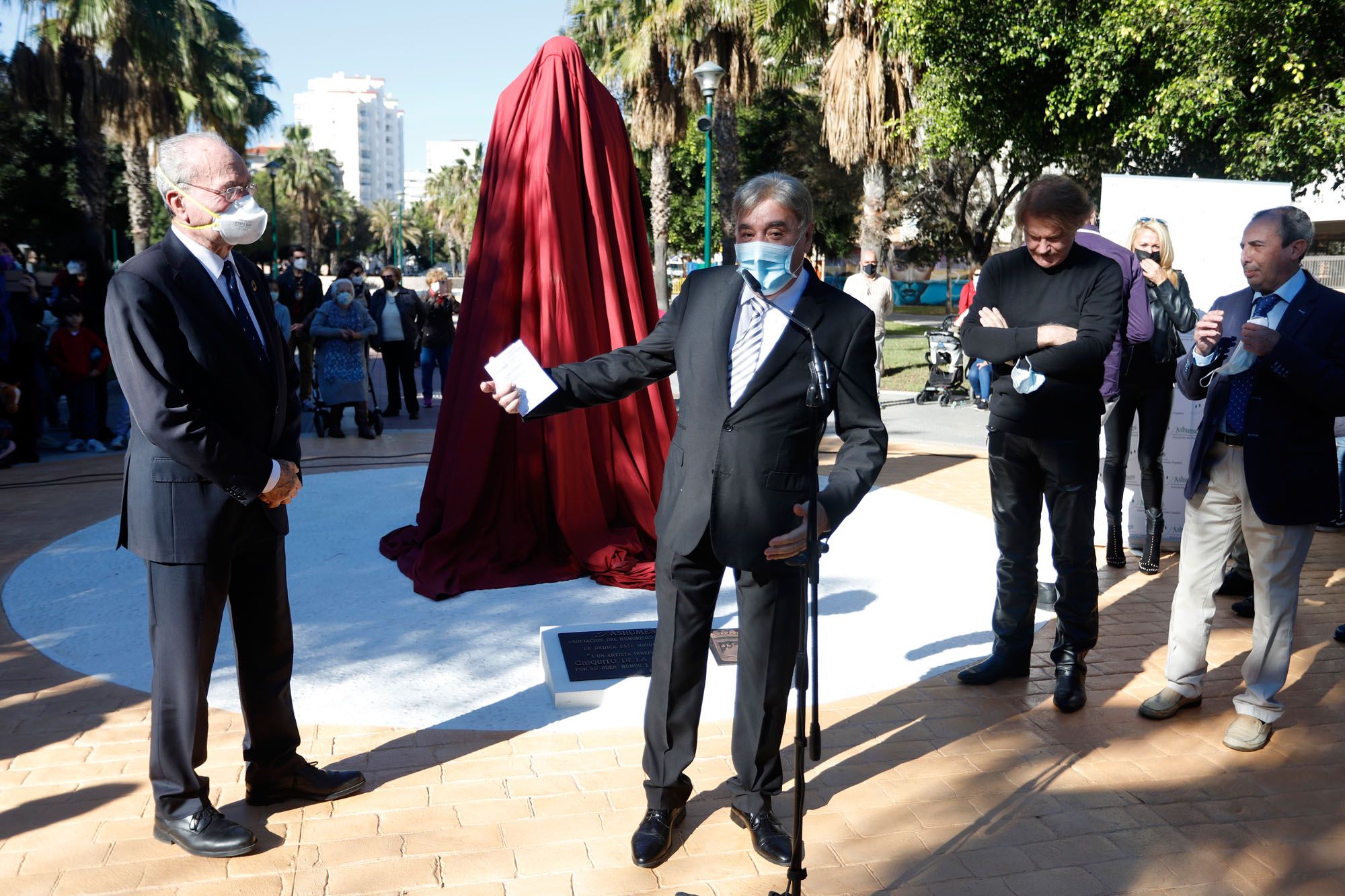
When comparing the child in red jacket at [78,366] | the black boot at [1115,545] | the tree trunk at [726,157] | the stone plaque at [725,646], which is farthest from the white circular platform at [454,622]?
the tree trunk at [726,157]

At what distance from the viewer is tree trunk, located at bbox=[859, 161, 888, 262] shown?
63.1 ft

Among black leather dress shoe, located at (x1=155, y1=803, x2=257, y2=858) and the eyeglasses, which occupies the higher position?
the eyeglasses

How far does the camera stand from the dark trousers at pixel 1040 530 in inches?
167

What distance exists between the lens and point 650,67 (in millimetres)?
21594

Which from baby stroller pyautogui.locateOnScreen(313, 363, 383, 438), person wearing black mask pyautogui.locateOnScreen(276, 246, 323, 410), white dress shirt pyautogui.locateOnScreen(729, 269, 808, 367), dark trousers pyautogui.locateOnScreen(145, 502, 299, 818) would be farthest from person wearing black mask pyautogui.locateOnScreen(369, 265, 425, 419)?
white dress shirt pyautogui.locateOnScreen(729, 269, 808, 367)

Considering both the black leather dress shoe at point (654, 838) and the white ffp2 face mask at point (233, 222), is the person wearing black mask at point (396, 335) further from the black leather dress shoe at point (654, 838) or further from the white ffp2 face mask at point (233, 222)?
the black leather dress shoe at point (654, 838)

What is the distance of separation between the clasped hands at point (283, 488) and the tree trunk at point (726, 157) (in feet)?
56.6

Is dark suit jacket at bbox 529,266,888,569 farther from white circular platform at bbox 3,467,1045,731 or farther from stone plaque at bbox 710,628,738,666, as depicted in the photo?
stone plaque at bbox 710,628,738,666

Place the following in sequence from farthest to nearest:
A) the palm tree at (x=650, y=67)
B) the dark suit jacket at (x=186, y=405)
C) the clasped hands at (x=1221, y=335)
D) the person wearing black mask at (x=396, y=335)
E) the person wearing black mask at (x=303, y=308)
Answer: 1. the palm tree at (x=650, y=67)
2. the person wearing black mask at (x=396, y=335)
3. the person wearing black mask at (x=303, y=308)
4. the clasped hands at (x=1221, y=335)
5. the dark suit jacket at (x=186, y=405)

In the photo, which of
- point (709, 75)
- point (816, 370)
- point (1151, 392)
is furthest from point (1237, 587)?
point (709, 75)

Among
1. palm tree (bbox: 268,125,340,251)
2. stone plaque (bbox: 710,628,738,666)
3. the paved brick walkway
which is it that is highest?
palm tree (bbox: 268,125,340,251)

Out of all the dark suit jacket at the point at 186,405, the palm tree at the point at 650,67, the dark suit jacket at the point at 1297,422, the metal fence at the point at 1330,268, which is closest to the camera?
the dark suit jacket at the point at 186,405

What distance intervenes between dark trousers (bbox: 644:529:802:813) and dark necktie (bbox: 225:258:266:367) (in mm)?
1414

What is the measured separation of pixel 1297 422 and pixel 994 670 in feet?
5.19
